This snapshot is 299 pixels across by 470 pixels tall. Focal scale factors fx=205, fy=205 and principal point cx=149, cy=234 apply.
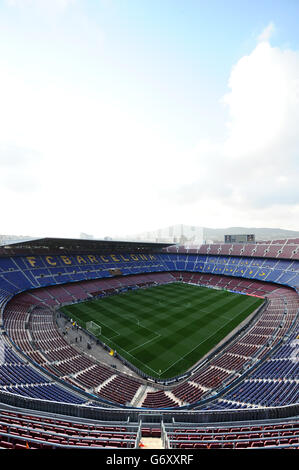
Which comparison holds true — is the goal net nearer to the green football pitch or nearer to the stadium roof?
the green football pitch

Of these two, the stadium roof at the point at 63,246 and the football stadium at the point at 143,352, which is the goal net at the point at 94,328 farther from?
the stadium roof at the point at 63,246

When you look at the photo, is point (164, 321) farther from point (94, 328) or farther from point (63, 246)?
point (63, 246)

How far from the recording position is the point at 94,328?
2877cm

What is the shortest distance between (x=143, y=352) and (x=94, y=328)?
8266 millimetres

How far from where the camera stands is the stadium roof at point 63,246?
4422 cm

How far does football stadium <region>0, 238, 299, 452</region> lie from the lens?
874cm

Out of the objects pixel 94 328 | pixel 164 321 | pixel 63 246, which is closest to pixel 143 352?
pixel 94 328

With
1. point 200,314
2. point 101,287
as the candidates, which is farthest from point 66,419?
point 101,287

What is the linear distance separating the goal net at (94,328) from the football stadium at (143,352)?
0.19 metres

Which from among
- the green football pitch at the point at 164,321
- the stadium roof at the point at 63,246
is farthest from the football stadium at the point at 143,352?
the stadium roof at the point at 63,246
